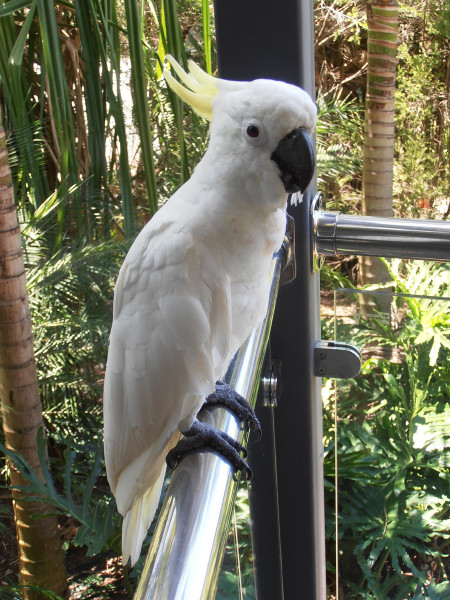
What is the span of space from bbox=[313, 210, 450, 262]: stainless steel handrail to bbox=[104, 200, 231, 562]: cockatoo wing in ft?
0.66

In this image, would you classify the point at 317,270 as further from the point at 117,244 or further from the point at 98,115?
the point at 98,115

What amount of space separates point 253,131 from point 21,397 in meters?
1.01

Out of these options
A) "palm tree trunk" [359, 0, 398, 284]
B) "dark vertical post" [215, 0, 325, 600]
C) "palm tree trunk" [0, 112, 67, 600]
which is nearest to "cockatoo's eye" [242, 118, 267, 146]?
"dark vertical post" [215, 0, 325, 600]

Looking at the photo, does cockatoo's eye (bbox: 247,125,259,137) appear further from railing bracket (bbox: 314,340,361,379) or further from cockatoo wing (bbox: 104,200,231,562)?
railing bracket (bbox: 314,340,361,379)

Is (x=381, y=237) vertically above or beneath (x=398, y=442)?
above

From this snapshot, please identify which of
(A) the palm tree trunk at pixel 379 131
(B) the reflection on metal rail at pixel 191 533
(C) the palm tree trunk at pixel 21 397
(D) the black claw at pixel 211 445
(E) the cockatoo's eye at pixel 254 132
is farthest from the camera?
(A) the palm tree trunk at pixel 379 131

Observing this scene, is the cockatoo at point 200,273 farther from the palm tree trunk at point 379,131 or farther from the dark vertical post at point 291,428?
the palm tree trunk at point 379,131

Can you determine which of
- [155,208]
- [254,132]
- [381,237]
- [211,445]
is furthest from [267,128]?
[155,208]

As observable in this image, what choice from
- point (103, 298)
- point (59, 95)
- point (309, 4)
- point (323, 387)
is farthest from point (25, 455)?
point (309, 4)

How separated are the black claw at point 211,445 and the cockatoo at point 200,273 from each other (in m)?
0.01

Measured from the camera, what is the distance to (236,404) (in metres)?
0.71

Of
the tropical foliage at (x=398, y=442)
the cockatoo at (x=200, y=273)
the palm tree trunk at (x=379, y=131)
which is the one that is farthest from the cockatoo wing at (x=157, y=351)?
the palm tree trunk at (x=379, y=131)

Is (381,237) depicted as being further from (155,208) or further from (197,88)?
(155,208)

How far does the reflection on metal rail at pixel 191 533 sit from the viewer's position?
1.26ft
